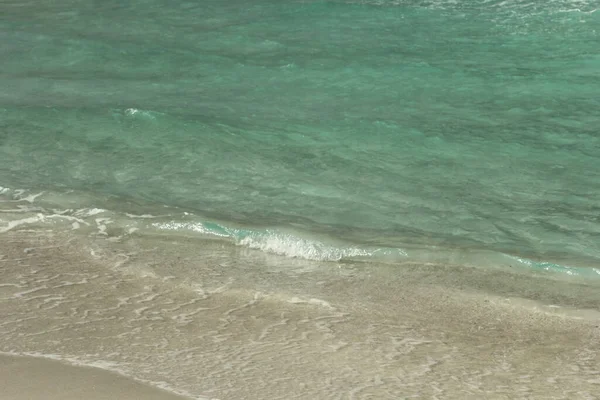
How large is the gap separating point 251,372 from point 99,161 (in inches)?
211

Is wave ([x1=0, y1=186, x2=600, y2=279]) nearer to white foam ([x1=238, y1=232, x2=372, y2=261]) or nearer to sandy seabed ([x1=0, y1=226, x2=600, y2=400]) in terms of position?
white foam ([x1=238, y1=232, x2=372, y2=261])

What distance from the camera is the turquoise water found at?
877cm

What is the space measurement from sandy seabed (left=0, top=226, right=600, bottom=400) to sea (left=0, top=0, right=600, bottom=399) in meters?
0.02

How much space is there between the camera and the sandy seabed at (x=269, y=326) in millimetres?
5578

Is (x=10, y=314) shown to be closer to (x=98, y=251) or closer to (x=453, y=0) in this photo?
(x=98, y=251)

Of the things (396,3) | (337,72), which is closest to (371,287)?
(337,72)

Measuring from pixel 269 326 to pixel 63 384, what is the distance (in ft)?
5.13

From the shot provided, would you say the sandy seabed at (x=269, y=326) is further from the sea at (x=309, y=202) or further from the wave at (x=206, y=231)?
the wave at (x=206, y=231)

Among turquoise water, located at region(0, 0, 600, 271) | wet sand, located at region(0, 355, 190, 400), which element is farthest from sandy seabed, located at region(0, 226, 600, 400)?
turquoise water, located at region(0, 0, 600, 271)

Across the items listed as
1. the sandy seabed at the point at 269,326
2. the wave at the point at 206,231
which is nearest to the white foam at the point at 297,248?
the wave at the point at 206,231

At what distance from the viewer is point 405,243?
8312 mm

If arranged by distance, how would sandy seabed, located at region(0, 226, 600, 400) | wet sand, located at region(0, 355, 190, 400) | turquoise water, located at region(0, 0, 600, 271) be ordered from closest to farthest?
wet sand, located at region(0, 355, 190, 400) → sandy seabed, located at region(0, 226, 600, 400) → turquoise water, located at region(0, 0, 600, 271)

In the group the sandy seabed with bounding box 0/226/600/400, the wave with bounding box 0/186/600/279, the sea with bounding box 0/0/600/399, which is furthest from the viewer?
the wave with bounding box 0/186/600/279

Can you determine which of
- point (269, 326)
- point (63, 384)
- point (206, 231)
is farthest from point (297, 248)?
point (63, 384)
